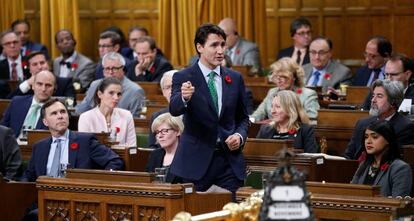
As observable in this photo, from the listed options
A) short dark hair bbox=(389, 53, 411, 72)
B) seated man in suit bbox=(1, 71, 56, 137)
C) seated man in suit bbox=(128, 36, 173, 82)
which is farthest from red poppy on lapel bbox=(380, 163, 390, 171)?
seated man in suit bbox=(128, 36, 173, 82)

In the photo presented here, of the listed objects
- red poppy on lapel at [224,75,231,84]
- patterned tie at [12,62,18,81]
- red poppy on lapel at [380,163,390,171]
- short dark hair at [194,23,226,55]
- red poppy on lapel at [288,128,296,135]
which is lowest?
red poppy on lapel at [380,163,390,171]

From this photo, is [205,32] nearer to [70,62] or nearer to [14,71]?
[70,62]

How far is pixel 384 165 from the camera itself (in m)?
6.97

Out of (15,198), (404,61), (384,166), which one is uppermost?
(404,61)

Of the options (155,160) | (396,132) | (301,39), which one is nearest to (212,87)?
(155,160)

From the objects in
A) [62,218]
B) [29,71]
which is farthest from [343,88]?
[62,218]

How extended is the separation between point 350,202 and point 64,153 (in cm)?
280

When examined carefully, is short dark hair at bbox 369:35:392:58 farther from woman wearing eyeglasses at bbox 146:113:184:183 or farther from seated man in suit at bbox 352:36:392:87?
woman wearing eyeglasses at bbox 146:113:184:183

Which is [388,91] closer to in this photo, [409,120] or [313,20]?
[409,120]

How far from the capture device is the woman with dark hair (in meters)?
6.80

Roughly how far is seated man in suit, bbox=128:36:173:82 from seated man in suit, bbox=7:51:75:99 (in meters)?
0.90

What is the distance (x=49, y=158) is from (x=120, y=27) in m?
8.54

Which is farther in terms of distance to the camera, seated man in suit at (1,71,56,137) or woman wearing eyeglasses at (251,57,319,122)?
seated man in suit at (1,71,56,137)

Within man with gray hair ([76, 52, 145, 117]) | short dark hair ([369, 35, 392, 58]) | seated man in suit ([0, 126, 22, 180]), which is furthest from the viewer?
short dark hair ([369, 35, 392, 58])
